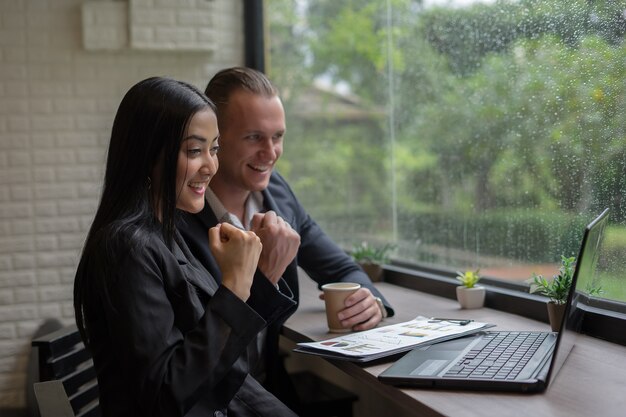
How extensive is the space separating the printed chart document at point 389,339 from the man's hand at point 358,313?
0.04 m

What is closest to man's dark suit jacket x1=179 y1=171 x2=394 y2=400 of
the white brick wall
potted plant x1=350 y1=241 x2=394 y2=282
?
potted plant x1=350 y1=241 x2=394 y2=282

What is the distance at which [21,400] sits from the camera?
3.37 metres

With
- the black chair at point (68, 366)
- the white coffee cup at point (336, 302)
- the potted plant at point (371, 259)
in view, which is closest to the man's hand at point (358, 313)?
the white coffee cup at point (336, 302)

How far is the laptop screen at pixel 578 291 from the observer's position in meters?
1.36

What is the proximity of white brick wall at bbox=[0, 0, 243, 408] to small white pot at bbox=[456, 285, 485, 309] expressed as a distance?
1.82 m

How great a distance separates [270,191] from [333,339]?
0.74 meters

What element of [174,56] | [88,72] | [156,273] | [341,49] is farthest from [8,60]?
[156,273]

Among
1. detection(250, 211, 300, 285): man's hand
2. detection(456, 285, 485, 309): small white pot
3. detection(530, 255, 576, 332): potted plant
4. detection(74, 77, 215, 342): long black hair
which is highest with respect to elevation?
detection(74, 77, 215, 342): long black hair

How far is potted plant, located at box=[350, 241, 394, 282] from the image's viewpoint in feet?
9.26

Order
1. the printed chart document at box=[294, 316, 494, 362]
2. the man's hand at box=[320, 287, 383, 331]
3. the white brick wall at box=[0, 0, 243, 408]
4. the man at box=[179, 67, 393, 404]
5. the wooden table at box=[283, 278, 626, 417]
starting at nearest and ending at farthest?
1. the wooden table at box=[283, 278, 626, 417]
2. the printed chart document at box=[294, 316, 494, 362]
3. the man's hand at box=[320, 287, 383, 331]
4. the man at box=[179, 67, 393, 404]
5. the white brick wall at box=[0, 0, 243, 408]

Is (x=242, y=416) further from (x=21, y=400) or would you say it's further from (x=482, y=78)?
(x=21, y=400)

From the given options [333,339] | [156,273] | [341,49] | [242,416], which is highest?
[341,49]

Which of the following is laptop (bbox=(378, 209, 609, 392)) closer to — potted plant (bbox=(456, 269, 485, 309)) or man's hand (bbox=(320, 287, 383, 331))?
man's hand (bbox=(320, 287, 383, 331))

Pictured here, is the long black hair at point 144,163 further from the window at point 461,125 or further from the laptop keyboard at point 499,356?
the window at point 461,125
